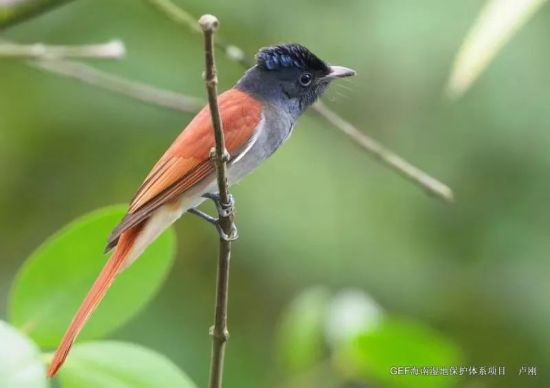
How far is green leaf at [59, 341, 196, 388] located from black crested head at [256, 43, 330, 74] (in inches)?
56.1

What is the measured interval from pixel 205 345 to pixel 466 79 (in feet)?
9.56

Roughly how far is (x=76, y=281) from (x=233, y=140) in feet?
3.46

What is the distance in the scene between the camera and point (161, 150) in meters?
4.39

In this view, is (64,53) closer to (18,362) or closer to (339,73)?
(339,73)

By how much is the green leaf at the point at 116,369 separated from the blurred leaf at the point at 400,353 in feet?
2.20

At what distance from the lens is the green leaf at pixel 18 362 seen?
4.10 ft

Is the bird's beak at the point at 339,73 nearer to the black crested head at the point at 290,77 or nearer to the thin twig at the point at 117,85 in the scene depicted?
the black crested head at the point at 290,77

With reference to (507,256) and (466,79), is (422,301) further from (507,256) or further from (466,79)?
(466,79)

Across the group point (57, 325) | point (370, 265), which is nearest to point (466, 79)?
point (57, 325)

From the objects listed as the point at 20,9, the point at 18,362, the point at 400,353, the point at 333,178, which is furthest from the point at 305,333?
the point at 333,178

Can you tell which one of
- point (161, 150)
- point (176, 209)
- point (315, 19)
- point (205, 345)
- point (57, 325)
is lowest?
point (57, 325)

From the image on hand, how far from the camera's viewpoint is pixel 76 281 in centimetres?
160

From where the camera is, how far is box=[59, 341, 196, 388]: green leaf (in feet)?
4.63

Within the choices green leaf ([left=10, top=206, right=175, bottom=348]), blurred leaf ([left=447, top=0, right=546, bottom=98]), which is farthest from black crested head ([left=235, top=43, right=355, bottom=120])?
blurred leaf ([left=447, top=0, right=546, bottom=98])
